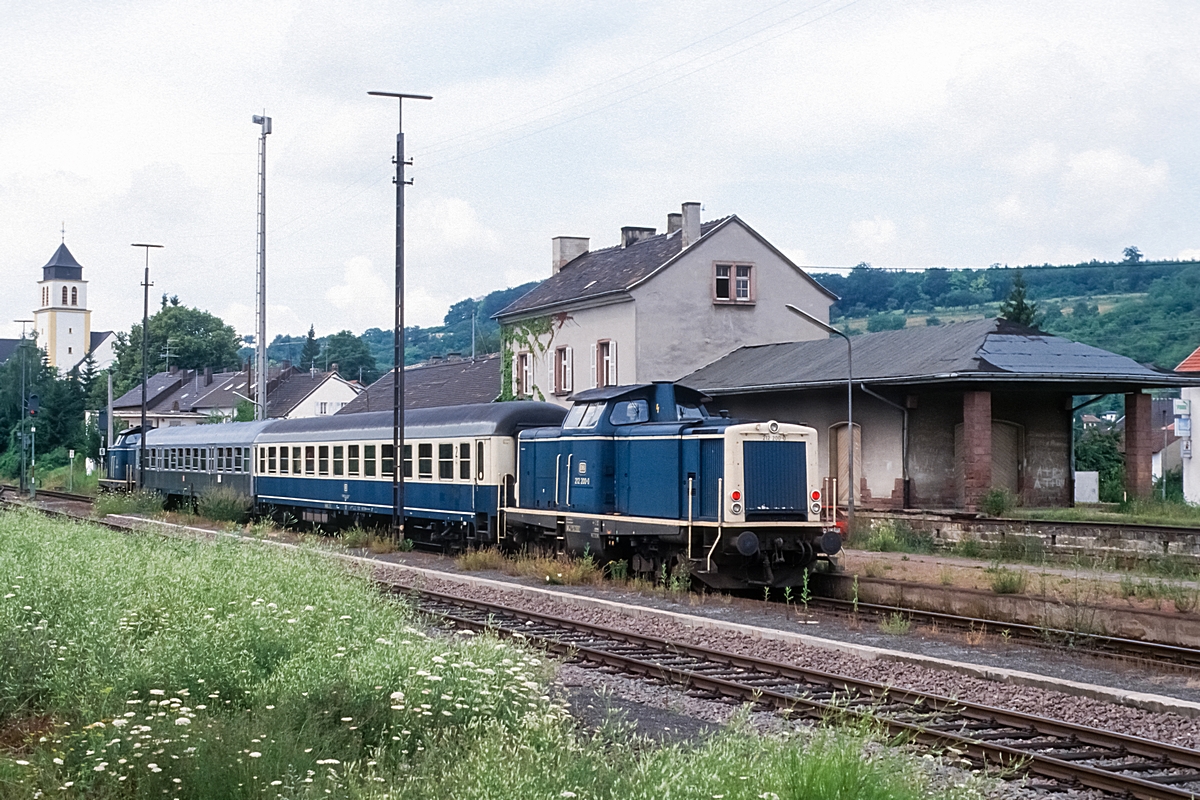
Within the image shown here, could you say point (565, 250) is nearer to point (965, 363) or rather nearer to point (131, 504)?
point (131, 504)

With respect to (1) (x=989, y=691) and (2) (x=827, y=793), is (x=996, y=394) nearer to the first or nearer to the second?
(1) (x=989, y=691)

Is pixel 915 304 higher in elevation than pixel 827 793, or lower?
higher

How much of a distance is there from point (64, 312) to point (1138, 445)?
5712 inches

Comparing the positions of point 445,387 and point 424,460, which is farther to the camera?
point 445,387

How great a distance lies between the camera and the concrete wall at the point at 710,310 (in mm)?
40188

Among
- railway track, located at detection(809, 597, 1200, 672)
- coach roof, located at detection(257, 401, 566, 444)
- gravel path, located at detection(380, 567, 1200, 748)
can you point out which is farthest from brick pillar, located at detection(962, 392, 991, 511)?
gravel path, located at detection(380, 567, 1200, 748)

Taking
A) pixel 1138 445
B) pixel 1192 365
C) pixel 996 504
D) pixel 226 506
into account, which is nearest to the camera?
pixel 996 504

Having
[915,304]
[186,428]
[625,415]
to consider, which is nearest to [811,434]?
[625,415]

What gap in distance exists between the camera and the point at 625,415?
20.5 metres

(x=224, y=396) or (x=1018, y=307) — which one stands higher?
(x=1018, y=307)

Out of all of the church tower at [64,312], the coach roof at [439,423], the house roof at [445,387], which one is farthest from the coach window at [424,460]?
the church tower at [64,312]

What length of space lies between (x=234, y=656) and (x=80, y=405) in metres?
77.1

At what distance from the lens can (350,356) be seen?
15712 cm

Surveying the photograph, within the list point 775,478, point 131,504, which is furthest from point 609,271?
point 775,478
